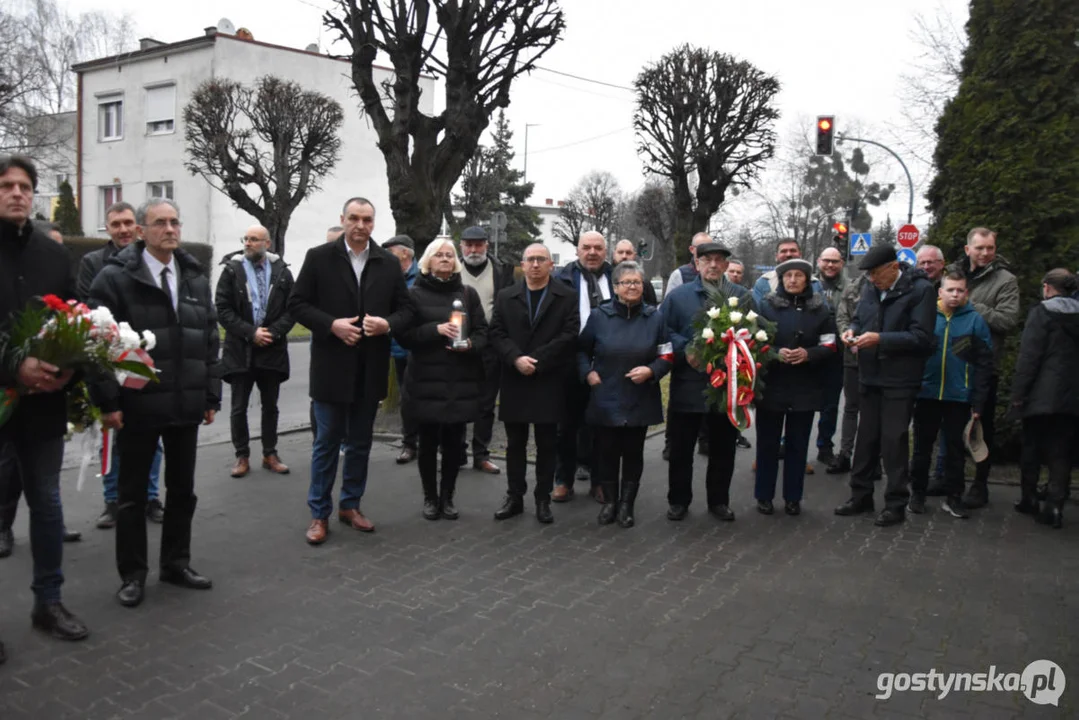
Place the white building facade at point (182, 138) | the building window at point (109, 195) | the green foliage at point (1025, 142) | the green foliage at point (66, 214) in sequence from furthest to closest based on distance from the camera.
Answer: the building window at point (109, 195) < the white building facade at point (182, 138) < the green foliage at point (66, 214) < the green foliage at point (1025, 142)

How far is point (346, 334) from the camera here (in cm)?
586

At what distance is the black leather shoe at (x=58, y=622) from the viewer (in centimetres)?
432

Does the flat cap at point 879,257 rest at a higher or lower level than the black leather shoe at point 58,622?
higher

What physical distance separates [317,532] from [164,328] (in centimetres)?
185

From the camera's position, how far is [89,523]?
631 cm

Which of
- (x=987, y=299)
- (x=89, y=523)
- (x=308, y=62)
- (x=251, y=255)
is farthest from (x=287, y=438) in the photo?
(x=308, y=62)

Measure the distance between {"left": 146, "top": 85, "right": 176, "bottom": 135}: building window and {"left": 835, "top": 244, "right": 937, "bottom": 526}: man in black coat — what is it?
111 feet

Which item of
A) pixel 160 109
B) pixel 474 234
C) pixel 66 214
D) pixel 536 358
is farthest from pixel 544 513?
pixel 160 109

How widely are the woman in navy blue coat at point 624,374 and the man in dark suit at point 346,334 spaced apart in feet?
4.91

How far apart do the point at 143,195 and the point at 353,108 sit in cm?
946

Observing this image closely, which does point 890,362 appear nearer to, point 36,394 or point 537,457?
point 537,457

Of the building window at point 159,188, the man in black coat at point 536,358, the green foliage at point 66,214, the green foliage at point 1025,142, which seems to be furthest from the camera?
the building window at point 159,188

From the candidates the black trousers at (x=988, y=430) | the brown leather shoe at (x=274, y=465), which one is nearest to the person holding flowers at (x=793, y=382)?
the black trousers at (x=988, y=430)

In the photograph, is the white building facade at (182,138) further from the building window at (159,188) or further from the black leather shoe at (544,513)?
the black leather shoe at (544,513)
